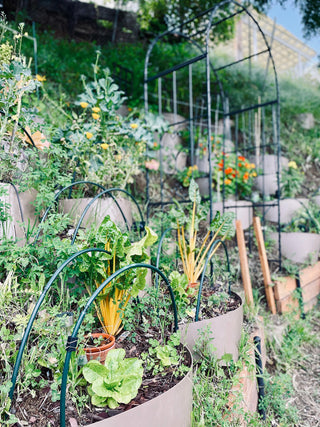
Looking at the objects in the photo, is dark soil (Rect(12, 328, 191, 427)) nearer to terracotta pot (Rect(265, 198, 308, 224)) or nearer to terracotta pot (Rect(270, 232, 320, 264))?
terracotta pot (Rect(270, 232, 320, 264))

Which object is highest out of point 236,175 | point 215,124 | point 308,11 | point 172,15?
point 172,15

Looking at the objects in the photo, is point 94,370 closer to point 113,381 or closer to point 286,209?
point 113,381

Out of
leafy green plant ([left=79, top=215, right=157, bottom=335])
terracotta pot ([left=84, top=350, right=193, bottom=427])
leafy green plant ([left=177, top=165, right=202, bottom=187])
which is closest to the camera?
terracotta pot ([left=84, top=350, right=193, bottom=427])

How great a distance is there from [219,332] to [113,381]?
27.8 inches

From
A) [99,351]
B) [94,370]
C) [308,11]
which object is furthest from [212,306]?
[308,11]

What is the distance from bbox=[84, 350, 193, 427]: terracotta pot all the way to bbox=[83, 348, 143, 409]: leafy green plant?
0.07 meters

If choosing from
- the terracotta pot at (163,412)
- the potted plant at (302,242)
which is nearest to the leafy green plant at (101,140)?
the terracotta pot at (163,412)

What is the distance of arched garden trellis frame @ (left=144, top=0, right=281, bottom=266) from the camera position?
346 cm

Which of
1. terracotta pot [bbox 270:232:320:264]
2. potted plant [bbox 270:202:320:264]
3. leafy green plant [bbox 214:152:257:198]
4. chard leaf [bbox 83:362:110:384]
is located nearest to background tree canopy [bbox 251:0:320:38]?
leafy green plant [bbox 214:152:257:198]

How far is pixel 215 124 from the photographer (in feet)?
14.8

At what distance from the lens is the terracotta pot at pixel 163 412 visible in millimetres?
925

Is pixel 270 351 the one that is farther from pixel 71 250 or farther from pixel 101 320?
pixel 71 250

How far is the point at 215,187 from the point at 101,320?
9.07ft

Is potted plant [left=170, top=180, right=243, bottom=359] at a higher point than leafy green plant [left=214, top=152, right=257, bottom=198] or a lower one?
lower
